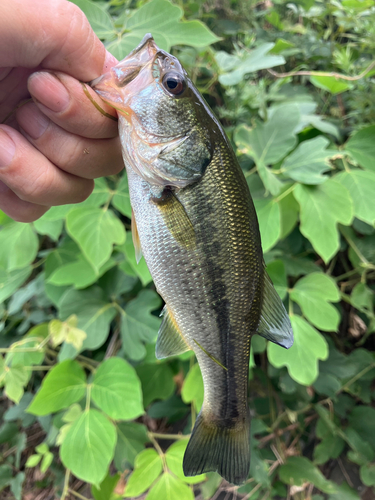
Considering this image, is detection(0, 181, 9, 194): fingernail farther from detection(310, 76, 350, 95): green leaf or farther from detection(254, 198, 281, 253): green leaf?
detection(310, 76, 350, 95): green leaf

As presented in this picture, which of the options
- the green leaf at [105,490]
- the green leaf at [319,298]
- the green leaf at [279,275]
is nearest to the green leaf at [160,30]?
the green leaf at [279,275]

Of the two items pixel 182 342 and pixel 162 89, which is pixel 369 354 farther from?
pixel 162 89

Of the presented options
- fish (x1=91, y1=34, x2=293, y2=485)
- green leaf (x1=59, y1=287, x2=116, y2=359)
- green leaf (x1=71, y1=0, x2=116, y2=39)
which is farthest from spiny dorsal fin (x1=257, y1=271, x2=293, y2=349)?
green leaf (x1=71, y1=0, x2=116, y2=39)

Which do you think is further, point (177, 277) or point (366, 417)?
point (366, 417)

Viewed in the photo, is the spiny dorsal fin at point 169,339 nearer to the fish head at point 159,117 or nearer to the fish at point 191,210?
the fish at point 191,210

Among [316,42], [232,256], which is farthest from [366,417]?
[316,42]

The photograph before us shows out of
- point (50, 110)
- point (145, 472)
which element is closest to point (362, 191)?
point (50, 110)
